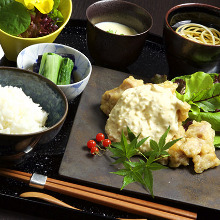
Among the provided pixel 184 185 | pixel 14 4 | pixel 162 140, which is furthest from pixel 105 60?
pixel 184 185

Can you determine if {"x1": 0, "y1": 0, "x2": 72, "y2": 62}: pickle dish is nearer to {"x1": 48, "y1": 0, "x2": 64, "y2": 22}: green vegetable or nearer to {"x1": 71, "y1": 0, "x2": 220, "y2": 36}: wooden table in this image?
{"x1": 48, "y1": 0, "x2": 64, "y2": 22}: green vegetable

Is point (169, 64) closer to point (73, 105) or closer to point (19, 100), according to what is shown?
point (73, 105)

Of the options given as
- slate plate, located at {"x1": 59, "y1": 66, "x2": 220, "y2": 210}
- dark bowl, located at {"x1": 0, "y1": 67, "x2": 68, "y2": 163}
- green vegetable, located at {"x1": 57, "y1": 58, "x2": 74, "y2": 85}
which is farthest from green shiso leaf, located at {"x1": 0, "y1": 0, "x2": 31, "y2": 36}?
slate plate, located at {"x1": 59, "y1": 66, "x2": 220, "y2": 210}

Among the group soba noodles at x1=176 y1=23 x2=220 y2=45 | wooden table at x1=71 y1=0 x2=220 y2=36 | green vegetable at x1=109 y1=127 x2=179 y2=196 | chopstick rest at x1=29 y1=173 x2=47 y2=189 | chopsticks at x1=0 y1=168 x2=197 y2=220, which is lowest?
wooden table at x1=71 y1=0 x2=220 y2=36

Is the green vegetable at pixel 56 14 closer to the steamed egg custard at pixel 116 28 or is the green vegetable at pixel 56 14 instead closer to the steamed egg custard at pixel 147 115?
the steamed egg custard at pixel 116 28

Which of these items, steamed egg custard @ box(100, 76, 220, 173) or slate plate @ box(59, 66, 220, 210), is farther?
steamed egg custard @ box(100, 76, 220, 173)

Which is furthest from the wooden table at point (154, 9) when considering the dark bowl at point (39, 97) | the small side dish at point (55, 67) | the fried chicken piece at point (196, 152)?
the fried chicken piece at point (196, 152)
